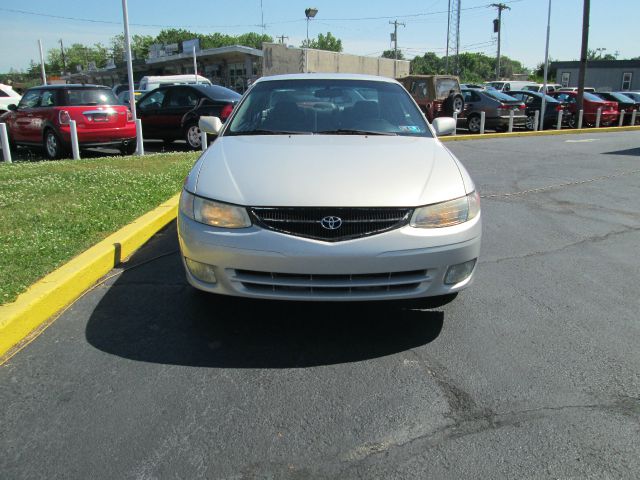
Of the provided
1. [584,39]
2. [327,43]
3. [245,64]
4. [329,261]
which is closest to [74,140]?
[329,261]

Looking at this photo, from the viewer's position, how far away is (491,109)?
19.2 meters

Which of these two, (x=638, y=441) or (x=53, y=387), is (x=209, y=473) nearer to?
(x=53, y=387)

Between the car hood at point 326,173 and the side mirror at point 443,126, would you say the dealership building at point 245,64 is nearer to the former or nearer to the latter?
the side mirror at point 443,126

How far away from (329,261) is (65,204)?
166 inches

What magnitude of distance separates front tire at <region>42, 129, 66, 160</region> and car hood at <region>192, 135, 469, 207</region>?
26.8 feet

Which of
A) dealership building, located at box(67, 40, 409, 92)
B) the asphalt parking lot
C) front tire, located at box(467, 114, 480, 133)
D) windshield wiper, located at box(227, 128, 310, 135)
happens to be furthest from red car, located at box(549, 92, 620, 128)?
windshield wiper, located at box(227, 128, 310, 135)

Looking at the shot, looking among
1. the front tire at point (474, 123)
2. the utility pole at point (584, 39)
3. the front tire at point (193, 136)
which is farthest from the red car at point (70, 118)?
the utility pole at point (584, 39)

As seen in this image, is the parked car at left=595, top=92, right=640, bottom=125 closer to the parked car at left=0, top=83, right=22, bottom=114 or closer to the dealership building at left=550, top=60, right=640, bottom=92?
the parked car at left=0, top=83, right=22, bottom=114

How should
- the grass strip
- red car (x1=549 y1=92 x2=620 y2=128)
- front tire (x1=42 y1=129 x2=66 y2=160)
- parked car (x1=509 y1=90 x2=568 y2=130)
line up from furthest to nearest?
red car (x1=549 y1=92 x2=620 y2=128) → parked car (x1=509 y1=90 x2=568 y2=130) → front tire (x1=42 y1=129 x2=66 y2=160) → the grass strip

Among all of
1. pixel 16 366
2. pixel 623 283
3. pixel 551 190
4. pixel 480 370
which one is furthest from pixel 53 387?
pixel 551 190

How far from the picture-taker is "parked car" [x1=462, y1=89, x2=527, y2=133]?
19156mm

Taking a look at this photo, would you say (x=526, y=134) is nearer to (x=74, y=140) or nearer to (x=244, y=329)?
(x=74, y=140)

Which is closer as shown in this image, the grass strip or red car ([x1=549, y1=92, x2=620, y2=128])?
the grass strip

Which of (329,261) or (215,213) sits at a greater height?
(215,213)
